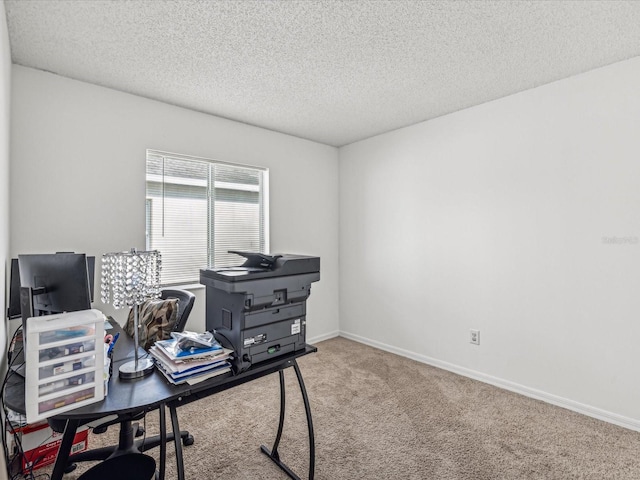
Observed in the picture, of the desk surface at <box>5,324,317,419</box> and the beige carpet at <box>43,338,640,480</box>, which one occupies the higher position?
the desk surface at <box>5,324,317,419</box>

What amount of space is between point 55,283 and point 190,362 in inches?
25.2

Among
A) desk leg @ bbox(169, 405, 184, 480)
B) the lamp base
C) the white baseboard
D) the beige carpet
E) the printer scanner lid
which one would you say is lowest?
the beige carpet

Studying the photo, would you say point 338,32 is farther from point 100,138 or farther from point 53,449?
point 53,449

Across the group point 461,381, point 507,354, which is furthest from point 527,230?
point 461,381

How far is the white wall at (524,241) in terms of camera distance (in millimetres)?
2344

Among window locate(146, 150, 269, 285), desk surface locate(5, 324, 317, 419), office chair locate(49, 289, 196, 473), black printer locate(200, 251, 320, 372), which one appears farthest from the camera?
window locate(146, 150, 269, 285)

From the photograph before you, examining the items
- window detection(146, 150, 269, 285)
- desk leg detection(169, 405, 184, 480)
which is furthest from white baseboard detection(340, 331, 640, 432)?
desk leg detection(169, 405, 184, 480)

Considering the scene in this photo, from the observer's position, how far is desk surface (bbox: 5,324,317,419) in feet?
3.56

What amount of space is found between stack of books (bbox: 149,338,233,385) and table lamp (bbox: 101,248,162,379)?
0.28ft

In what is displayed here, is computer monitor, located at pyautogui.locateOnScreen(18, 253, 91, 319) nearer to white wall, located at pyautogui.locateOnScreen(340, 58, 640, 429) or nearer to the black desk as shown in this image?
the black desk

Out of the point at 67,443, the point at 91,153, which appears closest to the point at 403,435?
the point at 67,443

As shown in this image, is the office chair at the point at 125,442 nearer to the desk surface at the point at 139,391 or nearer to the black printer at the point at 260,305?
the desk surface at the point at 139,391

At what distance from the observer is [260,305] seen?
150 centimetres

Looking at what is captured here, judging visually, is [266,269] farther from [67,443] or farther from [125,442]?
[125,442]
